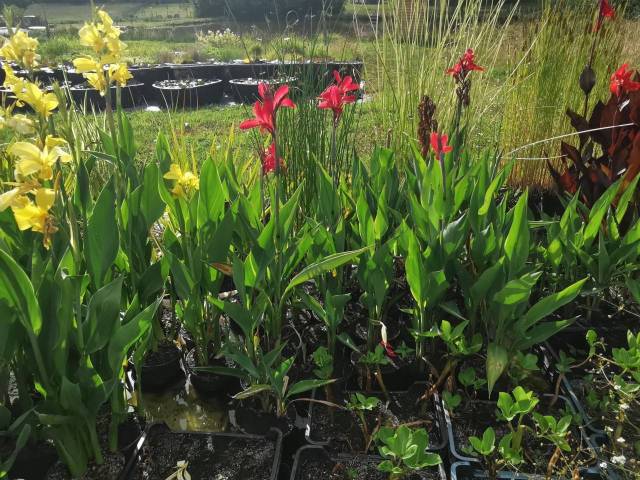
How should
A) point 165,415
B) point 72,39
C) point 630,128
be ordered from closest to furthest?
point 165,415
point 630,128
point 72,39

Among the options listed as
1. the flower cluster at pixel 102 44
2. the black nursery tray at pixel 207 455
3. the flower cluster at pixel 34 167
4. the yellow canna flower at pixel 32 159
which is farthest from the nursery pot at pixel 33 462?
the flower cluster at pixel 102 44

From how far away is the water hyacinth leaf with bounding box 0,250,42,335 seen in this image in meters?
0.91

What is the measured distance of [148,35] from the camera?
12.0 meters

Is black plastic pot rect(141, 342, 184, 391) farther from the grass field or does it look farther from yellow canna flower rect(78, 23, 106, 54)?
the grass field

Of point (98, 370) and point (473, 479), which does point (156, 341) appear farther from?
point (473, 479)

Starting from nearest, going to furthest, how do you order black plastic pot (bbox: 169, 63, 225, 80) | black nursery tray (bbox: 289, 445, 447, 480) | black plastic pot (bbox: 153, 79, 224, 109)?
black nursery tray (bbox: 289, 445, 447, 480)
black plastic pot (bbox: 153, 79, 224, 109)
black plastic pot (bbox: 169, 63, 225, 80)

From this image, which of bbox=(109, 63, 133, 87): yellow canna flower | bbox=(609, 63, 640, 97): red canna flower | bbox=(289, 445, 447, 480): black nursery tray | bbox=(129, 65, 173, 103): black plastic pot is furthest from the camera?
bbox=(129, 65, 173, 103): black plastic pot

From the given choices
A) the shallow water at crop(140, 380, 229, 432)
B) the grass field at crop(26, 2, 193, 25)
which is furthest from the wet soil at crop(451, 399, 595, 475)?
the grass field at crop(26, 2, 193, 25)

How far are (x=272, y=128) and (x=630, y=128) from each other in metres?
1.39

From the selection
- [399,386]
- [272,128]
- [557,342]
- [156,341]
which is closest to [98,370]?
[156,341]

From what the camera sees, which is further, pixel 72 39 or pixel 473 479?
pixel 72 39

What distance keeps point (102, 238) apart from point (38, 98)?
1.01 ft

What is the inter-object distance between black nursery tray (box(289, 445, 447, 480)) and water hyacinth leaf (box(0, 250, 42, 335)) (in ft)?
1.87

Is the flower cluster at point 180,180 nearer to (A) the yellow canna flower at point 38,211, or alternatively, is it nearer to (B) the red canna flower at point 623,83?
(A) the yellow canna flower at point 38,211
